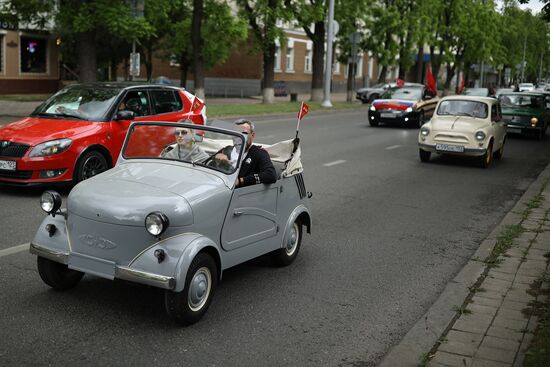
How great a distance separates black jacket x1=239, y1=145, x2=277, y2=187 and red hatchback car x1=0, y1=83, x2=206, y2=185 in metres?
4.46

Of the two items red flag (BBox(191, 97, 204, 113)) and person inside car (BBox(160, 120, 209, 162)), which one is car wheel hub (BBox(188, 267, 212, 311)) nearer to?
person inside car (BBox(160, 120, 209, 162))

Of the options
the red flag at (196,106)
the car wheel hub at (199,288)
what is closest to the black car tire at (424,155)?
the red flag at (196,106)

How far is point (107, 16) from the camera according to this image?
21.8 meters

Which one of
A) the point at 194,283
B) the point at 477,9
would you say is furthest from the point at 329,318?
the point at 477,9

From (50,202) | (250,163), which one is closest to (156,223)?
(50,202)

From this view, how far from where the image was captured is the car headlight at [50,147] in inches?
375

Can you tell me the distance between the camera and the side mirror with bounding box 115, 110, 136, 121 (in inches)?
400

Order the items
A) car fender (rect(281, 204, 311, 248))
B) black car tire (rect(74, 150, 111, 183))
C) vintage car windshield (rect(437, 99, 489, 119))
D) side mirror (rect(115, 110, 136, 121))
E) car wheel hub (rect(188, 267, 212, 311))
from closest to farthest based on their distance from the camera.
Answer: car wheel hub (rect(188, 267, 212, 311))
car fender (rect(281, 204, 311, 248))
black car tire (rect(74, 150, 111, 183))
side mirror (rect(115, 110, 136, 121))
vintage car windshield (rect(437, 99, 489, 119))

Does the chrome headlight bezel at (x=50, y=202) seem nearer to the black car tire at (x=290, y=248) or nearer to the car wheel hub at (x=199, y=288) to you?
the car wheel hub at (x=199, y=288)

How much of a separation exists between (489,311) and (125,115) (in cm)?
643

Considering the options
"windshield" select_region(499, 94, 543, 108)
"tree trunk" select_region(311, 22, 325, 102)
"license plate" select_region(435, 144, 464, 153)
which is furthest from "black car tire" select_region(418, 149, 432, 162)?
"tree trunk" select_region(311, 22, 325, 102)

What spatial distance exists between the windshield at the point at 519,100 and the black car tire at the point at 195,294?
2007 cm

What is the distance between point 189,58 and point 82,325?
121 ft

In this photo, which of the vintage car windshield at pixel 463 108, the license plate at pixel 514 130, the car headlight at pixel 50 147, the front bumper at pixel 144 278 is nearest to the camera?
the front bumper at pixel 144 278
